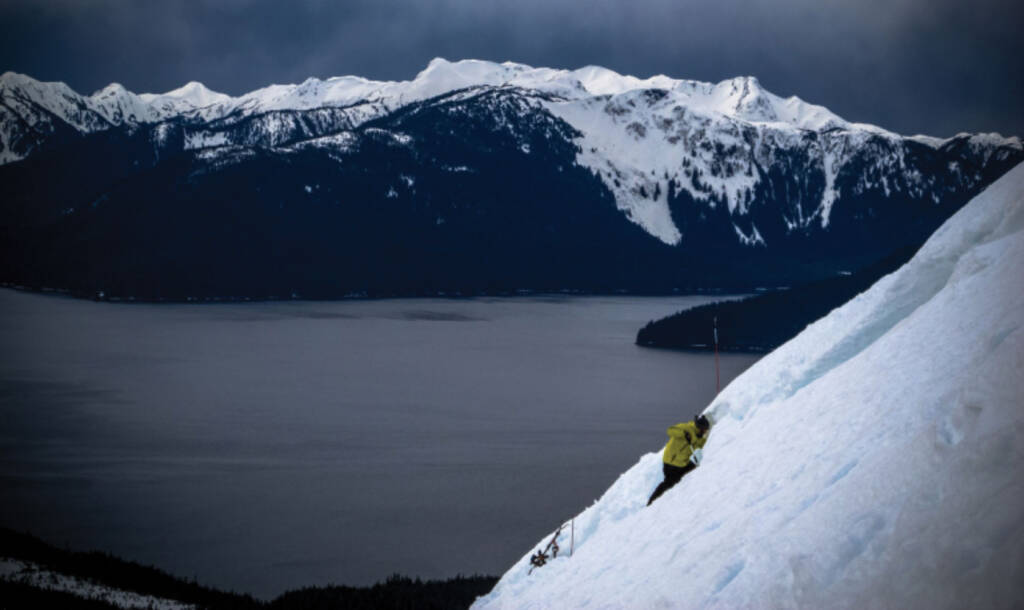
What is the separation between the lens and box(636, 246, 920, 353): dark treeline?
11738 cm

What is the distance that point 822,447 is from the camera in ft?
24.2

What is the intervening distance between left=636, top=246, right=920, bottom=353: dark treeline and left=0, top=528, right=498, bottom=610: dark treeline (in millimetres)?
93356

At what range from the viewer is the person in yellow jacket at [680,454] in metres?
11.0

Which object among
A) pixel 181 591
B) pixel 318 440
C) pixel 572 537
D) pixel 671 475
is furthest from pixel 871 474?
pixel 318 440

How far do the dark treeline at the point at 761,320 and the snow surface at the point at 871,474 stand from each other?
105259 millimetres

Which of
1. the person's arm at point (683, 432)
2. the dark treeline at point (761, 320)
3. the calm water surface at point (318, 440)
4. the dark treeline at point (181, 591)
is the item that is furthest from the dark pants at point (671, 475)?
the dark treeline at point (761, 320)

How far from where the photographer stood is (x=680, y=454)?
1107 centimetres

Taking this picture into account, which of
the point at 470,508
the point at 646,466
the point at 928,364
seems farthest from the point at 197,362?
the point at 928,364

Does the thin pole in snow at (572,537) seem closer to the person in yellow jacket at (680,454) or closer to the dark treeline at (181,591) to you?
the person in yellow jacket at (680,454)

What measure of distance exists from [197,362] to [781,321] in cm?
8541

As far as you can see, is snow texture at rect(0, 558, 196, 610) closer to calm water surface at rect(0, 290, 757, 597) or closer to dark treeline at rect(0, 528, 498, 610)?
dark treeline at rect(0, 528, 498, 610)

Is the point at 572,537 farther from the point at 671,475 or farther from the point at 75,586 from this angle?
the point at 75,586

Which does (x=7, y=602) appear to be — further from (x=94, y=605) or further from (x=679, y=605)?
(x=679, y=605)

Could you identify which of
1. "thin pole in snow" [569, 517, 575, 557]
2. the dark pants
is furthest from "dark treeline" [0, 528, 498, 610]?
the dark pants
